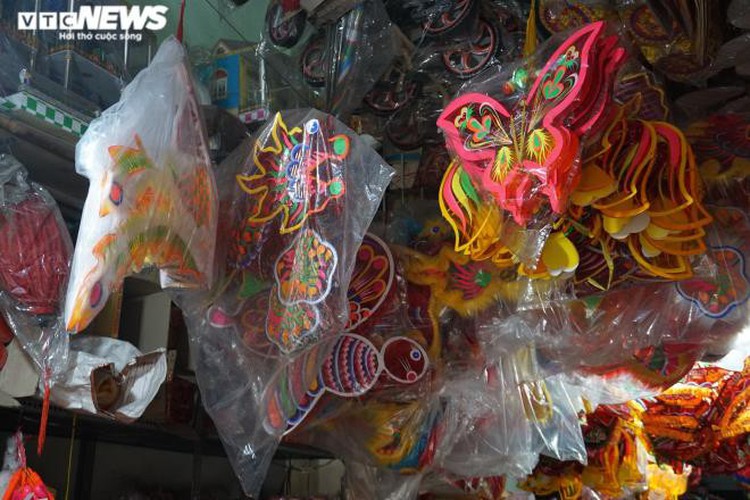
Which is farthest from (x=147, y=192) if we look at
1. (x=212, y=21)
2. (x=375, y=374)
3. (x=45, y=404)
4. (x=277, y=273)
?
(x=212, y=21)

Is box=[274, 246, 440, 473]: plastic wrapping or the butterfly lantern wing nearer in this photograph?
the butterfly lantern wing

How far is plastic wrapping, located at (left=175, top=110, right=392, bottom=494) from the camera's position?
1.08 metres

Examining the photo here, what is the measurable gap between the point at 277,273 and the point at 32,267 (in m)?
0.41

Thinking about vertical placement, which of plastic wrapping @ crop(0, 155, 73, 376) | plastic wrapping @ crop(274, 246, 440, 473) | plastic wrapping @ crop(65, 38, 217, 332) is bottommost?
plastic wrapping @ crop(274, 246, 440, 473)

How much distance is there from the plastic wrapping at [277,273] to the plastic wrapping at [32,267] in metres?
0.22

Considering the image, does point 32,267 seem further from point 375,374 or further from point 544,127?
point 544,127

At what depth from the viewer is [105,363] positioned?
1226 millimetres

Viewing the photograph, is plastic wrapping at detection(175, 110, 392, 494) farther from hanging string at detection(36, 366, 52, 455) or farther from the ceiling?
the ceiling

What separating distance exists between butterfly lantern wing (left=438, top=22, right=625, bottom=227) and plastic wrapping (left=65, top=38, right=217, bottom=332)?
405mm

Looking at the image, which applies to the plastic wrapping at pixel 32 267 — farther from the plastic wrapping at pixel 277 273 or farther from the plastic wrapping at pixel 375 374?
the plastic wrapping at pixel 375 374

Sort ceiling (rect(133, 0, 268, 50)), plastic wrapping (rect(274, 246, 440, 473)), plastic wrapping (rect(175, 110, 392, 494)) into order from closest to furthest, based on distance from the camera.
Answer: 1. plastic wrapping (rect(175, 110, 392, 494))
2. plastic wrapping (rect(274, 246, 440, 473))
3. ceiling (rect(133, 0, 268, 50))

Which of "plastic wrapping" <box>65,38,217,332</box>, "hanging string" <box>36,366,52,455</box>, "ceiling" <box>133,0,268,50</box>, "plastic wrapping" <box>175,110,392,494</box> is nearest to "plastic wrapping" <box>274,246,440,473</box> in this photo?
"plastic wrapping" <box>175,110,392,494</box>

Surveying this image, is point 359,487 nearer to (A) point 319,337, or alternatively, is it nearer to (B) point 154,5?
(A) point 319,337

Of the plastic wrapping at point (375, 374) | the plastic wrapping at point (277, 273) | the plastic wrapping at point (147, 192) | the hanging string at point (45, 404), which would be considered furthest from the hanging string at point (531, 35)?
the hanging string at point (45, 404)
